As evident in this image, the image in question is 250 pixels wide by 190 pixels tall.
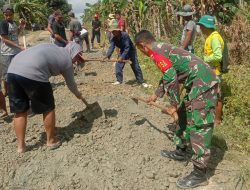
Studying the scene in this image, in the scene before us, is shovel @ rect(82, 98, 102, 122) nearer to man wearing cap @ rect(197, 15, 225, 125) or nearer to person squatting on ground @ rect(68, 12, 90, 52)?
man wearing cap @ rect(197, 15, 225, 125)

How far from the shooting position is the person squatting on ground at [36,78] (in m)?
3.91

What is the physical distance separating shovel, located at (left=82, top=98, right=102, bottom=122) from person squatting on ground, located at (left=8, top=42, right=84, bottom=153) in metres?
0.79

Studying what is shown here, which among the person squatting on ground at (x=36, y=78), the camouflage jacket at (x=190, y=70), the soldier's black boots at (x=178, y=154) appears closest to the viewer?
the camouflage jacket at (x=190, y=70)

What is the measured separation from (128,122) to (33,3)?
21.9m

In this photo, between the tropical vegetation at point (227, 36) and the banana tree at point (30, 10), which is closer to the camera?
the tropical vegetation at point (227, 36)

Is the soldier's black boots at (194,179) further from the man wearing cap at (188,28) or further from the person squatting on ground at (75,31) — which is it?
the person squatting on ground at (75,31)

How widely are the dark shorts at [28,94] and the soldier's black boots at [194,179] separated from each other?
5.65 ft

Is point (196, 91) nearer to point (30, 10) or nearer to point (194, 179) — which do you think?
point (194, 179)

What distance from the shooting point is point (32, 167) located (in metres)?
3.97

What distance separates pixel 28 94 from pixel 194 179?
6.72 feet

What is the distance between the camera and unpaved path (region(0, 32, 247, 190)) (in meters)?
3.76

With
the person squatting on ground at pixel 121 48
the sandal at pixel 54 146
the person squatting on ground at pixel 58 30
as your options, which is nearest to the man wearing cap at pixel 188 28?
the person squatting on ground at pixel 121 48

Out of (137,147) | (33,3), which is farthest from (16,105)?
(33,3)

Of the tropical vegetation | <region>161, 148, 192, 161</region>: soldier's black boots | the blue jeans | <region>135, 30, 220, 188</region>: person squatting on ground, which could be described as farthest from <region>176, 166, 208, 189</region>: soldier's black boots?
the blue jeans
